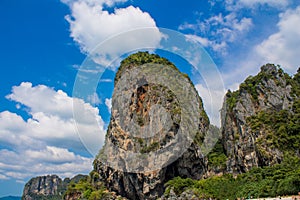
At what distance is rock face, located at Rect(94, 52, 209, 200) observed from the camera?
41219mm

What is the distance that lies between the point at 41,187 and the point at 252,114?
279ft

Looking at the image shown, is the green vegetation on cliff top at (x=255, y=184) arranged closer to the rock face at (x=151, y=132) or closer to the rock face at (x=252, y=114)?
the rock face at (x=252, y=114)

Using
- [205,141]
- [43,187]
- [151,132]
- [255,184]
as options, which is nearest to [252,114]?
[205,141]

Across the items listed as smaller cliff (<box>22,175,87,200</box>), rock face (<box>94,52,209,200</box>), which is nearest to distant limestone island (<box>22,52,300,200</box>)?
rock face (<box>94,52,209,200</box>)

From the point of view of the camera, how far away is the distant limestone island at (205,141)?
113 feet

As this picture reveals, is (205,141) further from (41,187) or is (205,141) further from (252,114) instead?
(41,187)

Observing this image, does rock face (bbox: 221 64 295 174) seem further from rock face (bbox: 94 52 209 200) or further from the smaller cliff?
the smaller cliff

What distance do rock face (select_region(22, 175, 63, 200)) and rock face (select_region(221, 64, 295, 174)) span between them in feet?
246

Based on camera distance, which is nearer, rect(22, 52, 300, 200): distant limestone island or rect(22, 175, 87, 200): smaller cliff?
rect(22, 52, 300, 200): distant limestone island

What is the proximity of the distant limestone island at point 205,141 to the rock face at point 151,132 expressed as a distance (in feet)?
0.47

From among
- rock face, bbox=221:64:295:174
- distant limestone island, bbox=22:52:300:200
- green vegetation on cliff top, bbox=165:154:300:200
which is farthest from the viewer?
rock face, bbox=221:64:295:174

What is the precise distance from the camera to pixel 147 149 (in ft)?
139

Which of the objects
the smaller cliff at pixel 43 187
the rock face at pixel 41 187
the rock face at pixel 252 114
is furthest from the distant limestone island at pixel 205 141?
the rock face at pixel 41 187

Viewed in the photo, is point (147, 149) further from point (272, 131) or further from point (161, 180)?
point (272, 131)
